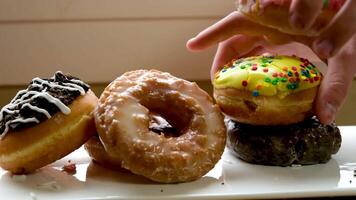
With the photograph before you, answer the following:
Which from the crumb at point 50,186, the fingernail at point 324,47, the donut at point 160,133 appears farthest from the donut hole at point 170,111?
the fingernail at point 324,47

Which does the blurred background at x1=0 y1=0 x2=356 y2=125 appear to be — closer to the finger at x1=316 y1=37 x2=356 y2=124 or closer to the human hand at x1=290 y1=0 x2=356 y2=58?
the finger at x1=316 y1=37 x2=356 y2=124

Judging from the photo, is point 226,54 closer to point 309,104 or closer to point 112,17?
point 309,104

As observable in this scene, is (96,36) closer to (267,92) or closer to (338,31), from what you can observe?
(267,92)

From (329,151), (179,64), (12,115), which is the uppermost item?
(12,115)

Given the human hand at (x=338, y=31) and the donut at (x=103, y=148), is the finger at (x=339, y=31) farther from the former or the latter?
the donut at (x=103, y=148)

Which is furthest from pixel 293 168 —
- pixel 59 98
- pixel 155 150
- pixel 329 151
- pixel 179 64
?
pixel 179 64

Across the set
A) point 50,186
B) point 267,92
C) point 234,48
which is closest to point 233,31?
point 234,48
